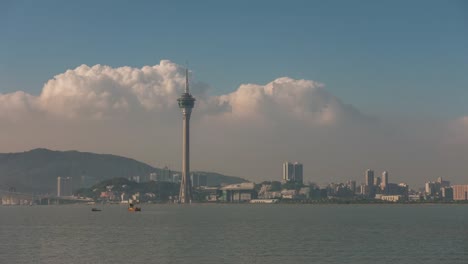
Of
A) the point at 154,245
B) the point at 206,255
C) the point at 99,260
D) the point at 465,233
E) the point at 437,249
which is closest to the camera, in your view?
the point at 99,260

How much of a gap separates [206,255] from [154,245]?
15832mm

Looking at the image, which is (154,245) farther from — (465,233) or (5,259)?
(465,233)

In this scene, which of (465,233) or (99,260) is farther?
(465,233)

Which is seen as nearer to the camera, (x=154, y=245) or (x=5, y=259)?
(x=5, y=259)

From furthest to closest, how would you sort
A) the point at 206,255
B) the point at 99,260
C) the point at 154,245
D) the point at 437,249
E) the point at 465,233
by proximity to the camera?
the point at 465,233, the point at 154,245, the point at 437,249, the point at 206,255, the point at 99,260

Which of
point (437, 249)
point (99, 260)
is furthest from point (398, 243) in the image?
point (99, 260)

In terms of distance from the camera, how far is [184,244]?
4043 inches

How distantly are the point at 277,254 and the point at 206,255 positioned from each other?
900 cm

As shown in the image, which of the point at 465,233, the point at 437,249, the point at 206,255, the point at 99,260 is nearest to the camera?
the point at 99,260

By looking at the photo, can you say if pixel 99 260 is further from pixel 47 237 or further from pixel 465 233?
pixel 465 233

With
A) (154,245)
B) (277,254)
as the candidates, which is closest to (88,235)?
(154,245)

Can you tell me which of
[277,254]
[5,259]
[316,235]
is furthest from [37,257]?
[316,235]

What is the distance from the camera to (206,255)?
3445 inches

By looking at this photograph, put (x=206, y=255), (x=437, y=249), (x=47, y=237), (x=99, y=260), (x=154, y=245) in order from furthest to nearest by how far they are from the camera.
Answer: (x=47, y=237), (x=154, y=245), (x=437, y=249), (x=206, y=255), (x=99, y=260)
